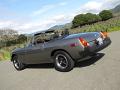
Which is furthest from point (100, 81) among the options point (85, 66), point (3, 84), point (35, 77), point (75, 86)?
point (3, 84)

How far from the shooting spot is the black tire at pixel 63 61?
8.24 metres

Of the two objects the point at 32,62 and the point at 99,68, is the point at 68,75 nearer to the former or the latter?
the point at 99,68

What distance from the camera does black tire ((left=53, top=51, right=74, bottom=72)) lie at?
324 inches

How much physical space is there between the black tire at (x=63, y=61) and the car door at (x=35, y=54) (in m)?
0.73

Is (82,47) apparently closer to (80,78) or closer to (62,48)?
(62,48)

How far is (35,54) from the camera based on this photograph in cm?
952

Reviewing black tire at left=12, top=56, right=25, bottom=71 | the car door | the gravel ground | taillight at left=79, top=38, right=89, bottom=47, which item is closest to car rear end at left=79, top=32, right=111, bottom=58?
taillight at left=79, top=38, right=89, bottom=47

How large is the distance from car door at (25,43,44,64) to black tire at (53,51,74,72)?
73 cm

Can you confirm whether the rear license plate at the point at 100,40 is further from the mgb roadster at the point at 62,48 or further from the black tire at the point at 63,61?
the black tire at the point at 63,61

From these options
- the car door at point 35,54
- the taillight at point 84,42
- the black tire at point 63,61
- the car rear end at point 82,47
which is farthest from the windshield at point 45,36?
the taillight at point 84,42

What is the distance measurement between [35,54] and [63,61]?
143 centimetres

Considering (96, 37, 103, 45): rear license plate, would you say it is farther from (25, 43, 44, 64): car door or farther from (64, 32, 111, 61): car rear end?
(25, 43, 44, 64): car door

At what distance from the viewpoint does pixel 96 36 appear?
8648 mm

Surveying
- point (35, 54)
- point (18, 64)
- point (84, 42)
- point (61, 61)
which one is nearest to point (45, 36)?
point (35, 54)
